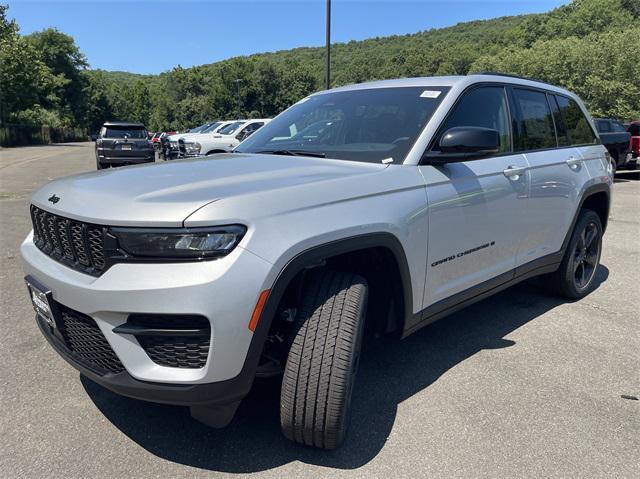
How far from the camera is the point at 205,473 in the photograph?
7.38 ft

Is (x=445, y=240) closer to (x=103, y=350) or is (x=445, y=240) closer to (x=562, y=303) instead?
(x=103, y=350)

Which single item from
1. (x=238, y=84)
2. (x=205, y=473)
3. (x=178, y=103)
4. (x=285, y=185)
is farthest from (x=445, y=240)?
(x=178, y=103)

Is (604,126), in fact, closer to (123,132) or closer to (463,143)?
(463,143)

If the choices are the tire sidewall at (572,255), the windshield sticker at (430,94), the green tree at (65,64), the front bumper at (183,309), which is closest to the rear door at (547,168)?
the tire sidewall at (572,255)

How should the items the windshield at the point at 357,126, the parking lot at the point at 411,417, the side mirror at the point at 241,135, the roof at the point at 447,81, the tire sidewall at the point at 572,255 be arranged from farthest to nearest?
the side mirror at the point at 241,135, the tire sidewall at the point at 572,255, the roof at the point at 447,81, the windshield at the point at 357,126, the parking lot at the point at 411,417

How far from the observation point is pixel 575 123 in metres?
4.52

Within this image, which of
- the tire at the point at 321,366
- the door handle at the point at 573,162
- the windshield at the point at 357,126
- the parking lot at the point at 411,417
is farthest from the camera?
the door handle at the point at 573,162

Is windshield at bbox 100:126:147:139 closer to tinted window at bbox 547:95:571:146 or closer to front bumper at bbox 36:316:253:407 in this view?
tinted window at bbox 547:95:571:146

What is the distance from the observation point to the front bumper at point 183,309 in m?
1.91

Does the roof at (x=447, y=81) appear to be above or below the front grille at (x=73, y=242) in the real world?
above

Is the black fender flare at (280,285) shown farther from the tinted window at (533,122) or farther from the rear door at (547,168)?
the tinted window at (533,122)

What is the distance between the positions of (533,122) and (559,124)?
0.51 m

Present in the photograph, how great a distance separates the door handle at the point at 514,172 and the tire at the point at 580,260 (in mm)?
1207

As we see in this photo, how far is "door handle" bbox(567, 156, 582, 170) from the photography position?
163 inches
